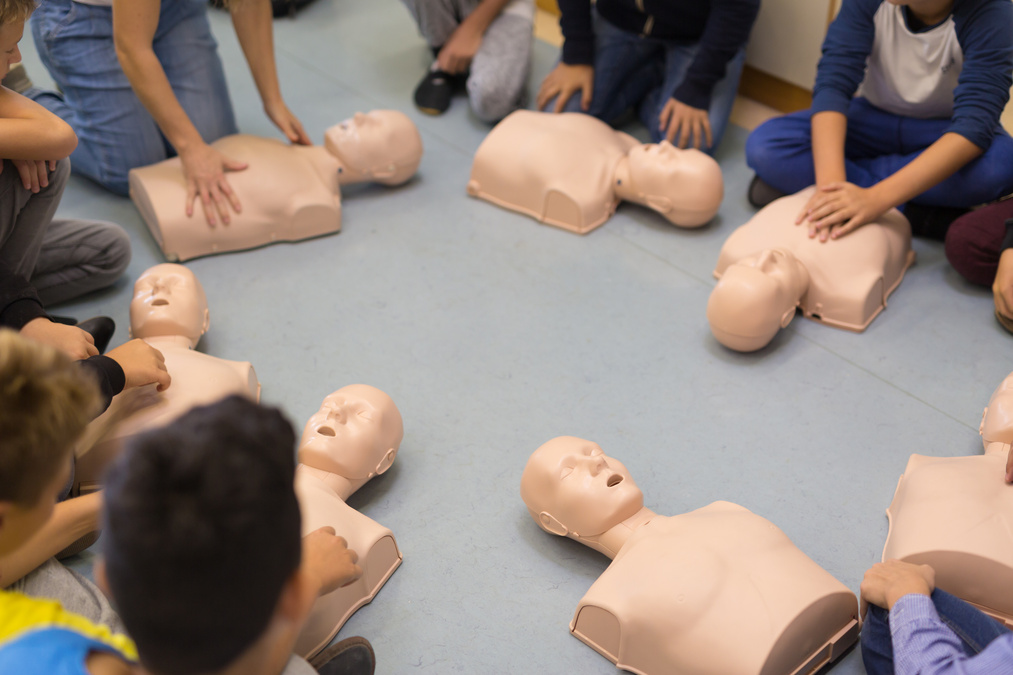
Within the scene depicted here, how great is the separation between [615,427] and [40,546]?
2.61 ft

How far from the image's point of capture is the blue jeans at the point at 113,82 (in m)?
1.62

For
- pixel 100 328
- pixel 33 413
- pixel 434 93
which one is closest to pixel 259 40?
pixel 434 93

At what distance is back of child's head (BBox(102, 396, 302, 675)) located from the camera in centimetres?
49

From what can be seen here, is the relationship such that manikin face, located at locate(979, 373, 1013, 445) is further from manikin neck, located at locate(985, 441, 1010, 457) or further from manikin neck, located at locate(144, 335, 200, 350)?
manikin neck, located at locate(144, 335, 200, 350)

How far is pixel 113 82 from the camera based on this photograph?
1652mm

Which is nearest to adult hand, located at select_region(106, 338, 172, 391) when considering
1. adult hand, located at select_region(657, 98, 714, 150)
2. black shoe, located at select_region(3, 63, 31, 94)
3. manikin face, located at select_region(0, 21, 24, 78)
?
manikin face, located at select_region(0, 21, 24, 78)

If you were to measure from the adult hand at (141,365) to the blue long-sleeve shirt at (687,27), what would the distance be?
125 cm

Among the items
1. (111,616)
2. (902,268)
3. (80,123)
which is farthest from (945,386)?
(80,123)

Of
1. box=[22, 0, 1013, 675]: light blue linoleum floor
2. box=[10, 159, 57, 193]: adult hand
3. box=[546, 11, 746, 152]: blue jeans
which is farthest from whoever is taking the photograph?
box=[546, 11, 746, 152]: blue jeans

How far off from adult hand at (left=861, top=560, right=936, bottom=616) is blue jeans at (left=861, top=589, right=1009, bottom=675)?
0.05ft

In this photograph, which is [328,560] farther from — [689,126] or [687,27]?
[687,27]

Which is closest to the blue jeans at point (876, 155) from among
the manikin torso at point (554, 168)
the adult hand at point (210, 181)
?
the manikin torso at point (554, 168)

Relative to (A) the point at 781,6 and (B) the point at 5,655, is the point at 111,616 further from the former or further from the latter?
(A) the point at 781,6

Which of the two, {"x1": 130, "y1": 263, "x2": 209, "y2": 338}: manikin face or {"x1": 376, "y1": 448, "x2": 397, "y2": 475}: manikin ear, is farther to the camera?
{"x1": 130, "y1": 263, "x2": 209, "y2": 338}: manikin face
